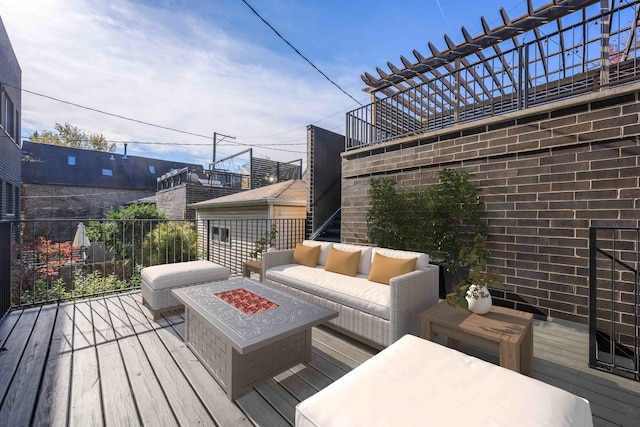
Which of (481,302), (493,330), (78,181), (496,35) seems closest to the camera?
(493,330)

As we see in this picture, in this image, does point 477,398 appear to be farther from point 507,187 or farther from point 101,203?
point 101,203

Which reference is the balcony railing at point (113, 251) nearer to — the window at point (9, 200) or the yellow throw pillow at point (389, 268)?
the window at point (9, 200)

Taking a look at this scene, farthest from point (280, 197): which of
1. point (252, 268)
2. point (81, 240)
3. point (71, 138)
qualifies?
point (71, 138)

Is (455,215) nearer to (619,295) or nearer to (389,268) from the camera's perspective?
(389,268)

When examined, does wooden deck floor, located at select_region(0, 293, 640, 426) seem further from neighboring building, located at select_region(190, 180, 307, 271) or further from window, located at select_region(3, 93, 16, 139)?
window, located at select_region(3, 93, 16, 139)

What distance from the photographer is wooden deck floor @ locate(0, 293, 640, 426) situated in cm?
165

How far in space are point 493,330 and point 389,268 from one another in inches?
45.7

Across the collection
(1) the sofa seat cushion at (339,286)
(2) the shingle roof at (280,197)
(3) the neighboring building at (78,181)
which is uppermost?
(3) the neighboring building at (78,181)

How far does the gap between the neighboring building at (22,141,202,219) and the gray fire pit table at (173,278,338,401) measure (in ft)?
54.2

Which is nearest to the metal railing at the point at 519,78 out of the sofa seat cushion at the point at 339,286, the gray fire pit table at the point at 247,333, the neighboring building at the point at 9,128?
the sofa seat cushion at the point at 339,286

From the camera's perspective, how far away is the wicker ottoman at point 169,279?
3.02 meters

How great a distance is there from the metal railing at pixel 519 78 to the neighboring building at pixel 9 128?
8.37 meters

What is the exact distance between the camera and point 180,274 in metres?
3.24

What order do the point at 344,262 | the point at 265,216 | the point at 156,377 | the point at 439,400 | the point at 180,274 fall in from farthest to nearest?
the point at 265,216 → the point at 344,262 → the point at 180,274 → the point at 156,377 → the point at 439,400
